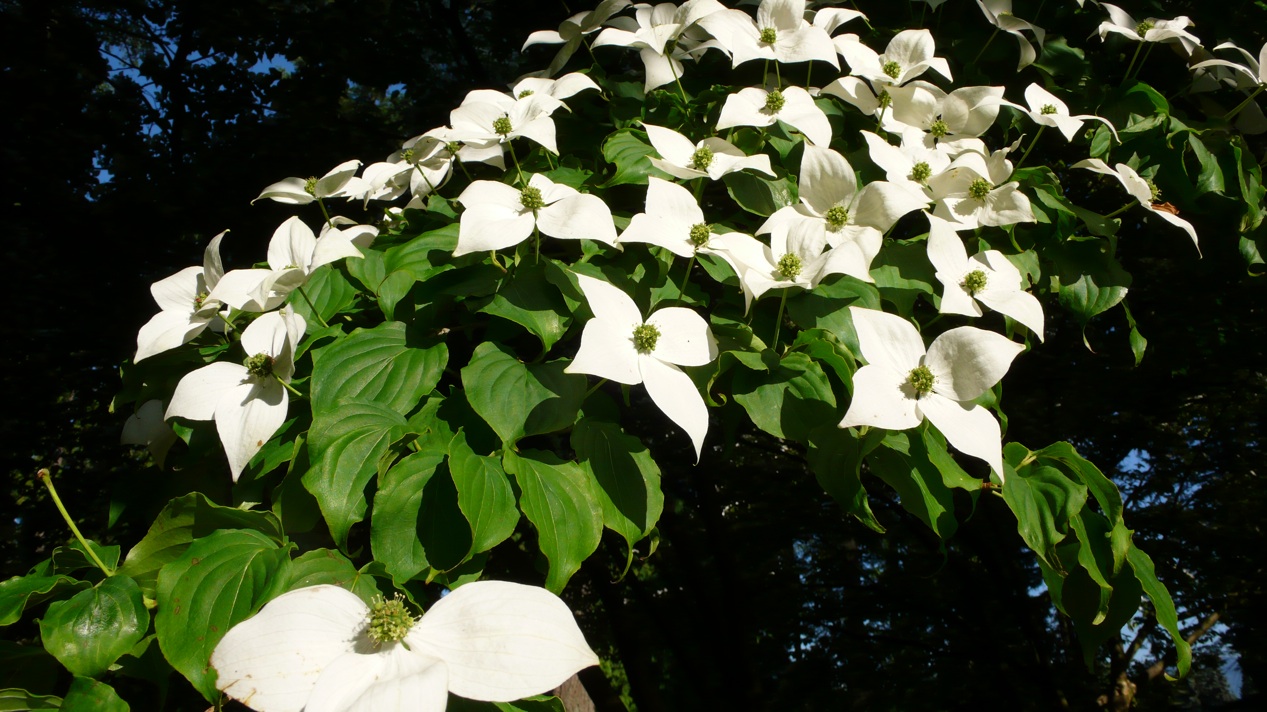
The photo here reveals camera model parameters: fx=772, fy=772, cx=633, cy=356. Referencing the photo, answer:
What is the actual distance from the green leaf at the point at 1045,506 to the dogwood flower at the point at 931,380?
12 cm

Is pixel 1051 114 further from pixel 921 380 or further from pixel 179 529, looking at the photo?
pixel 179 529

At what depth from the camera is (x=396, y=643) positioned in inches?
29.7

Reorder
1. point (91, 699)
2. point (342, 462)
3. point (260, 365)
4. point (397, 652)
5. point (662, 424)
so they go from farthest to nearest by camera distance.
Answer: point (662, 424), point (260, 365), point (342, 462), point (91, 699), point (397, 652)

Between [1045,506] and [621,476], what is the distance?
0.62m

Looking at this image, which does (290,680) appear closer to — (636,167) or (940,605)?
(636,167)

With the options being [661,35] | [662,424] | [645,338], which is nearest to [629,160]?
[661,35]

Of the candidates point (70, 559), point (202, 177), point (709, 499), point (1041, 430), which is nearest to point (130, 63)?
point (202, 177)

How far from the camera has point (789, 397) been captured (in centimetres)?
113

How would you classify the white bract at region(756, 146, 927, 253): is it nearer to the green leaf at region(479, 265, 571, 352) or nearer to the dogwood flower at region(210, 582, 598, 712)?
the green leaf at region(479, 265, 571, 352)

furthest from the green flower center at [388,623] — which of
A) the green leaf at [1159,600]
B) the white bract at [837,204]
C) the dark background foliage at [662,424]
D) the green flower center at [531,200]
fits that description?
the dark background foliage at [662,424]

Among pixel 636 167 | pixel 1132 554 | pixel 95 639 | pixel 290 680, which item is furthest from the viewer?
pixel 636 167

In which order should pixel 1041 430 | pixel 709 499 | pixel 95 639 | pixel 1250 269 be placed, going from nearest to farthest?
pixel 95 639
pixel 1250 269
pixel 1041 430
pixel 709 499

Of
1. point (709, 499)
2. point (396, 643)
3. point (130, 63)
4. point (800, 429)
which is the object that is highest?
point (130, 63)

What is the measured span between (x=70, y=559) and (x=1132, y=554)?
58.9 inches
